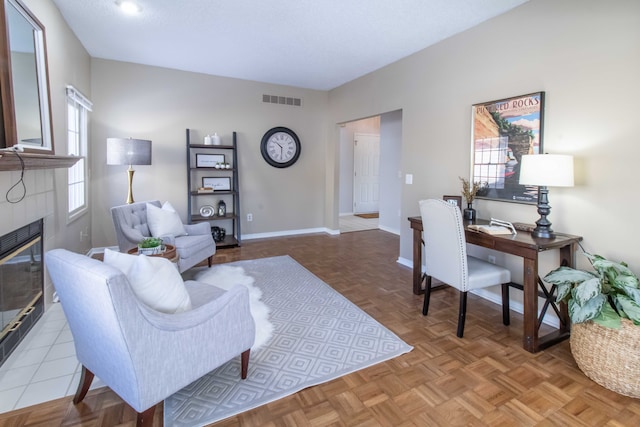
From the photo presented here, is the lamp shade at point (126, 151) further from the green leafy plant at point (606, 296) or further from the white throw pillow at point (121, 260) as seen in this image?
the green leafy plant at point (606, 296)

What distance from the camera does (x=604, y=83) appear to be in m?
2.26

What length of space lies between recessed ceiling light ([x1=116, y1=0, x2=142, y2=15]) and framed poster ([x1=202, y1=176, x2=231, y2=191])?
8.19 ft

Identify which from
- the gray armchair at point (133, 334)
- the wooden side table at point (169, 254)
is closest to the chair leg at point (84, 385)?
the gray armchair at point (133, 334)

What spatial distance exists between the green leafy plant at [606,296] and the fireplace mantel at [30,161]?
10.2ft

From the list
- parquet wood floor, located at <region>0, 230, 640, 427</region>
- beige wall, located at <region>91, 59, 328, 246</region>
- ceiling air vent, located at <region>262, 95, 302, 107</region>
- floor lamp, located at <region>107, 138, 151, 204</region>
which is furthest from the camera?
ceiling air vent, located at <region>262, 95, 302, 107</region>

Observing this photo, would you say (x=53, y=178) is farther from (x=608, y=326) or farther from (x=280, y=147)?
(x=608, y=326)

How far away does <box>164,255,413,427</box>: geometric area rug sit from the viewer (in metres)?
1.72

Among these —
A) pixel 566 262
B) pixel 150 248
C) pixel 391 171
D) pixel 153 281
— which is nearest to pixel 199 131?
pixel 150 248

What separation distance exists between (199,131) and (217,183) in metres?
0.83

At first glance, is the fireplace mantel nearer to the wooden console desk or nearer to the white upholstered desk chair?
the white upholstered desk chair

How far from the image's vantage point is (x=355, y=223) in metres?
7.19

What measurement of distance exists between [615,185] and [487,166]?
979 mm

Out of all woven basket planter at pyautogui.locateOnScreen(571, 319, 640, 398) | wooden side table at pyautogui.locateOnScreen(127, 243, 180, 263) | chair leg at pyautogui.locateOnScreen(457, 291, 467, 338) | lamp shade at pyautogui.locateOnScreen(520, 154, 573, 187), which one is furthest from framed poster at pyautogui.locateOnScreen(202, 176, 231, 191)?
woven basket planter at pyautogui.locateOnScreen(571, 319, 640, 398)

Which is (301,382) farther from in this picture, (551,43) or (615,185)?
(551,43)
